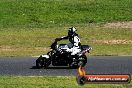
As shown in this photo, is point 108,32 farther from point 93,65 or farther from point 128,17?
point 93,65

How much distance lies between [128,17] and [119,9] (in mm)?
2934

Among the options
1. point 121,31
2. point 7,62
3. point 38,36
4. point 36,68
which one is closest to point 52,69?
point 36,68

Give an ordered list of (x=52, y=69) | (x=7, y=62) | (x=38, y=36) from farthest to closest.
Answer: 1. (x=38, y=36)
2. (x=7, y=62)
3. (x=52, y=69)

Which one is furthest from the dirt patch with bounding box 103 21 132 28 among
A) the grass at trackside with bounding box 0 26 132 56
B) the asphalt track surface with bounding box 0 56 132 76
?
the asphalt track surface with bounding box 0 56 132 76

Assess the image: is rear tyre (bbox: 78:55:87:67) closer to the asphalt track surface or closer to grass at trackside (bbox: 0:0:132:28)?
the asphalt track surface

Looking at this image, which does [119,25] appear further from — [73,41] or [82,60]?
[73,41]

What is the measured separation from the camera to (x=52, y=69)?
72.2 ft

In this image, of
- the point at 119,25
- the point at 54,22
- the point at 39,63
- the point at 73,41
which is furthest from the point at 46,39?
the point at 73,41

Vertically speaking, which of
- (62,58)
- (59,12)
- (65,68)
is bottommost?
(59,12)

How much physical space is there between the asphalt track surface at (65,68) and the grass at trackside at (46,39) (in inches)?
85.1

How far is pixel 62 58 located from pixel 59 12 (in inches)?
835

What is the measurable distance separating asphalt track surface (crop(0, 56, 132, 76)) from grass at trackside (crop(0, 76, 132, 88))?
168 cm

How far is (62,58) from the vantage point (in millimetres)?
22234

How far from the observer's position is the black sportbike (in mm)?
22047
